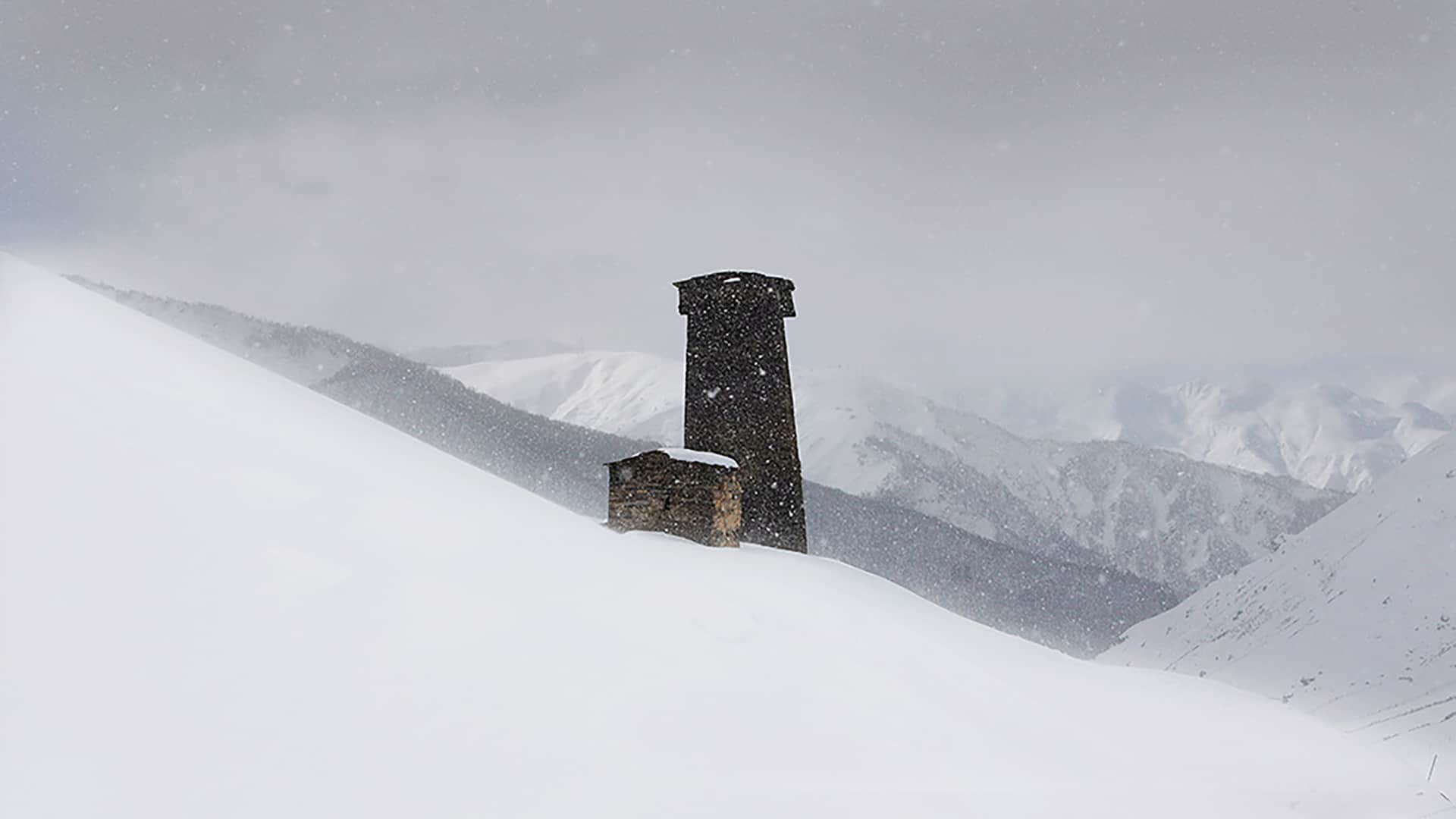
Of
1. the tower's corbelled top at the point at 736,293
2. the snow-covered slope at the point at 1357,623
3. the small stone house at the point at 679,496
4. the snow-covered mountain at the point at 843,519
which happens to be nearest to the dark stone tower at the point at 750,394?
the tower's corbelled top at the point at 736,293

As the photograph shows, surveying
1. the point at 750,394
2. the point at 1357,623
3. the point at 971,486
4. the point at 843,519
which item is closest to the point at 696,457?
the point at 750,394

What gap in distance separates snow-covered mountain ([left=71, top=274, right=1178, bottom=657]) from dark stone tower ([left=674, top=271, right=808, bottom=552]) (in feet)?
148

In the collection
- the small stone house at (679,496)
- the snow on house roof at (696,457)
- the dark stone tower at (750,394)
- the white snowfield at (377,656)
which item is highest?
the dark stone tower at (750,394)

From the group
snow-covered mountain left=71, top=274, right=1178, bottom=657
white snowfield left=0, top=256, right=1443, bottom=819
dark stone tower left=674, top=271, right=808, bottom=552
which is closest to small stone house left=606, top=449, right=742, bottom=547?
dark stone tower left=674, top=271, right=808, bottom=552

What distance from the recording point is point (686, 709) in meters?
4.41

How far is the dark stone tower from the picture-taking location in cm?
1766

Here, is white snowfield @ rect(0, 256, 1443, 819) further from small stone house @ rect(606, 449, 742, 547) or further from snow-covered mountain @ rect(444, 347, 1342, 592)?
snow-covered mountain @ rect(444, 347, 1342, 592)

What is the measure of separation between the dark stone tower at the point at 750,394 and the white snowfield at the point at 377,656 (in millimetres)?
10575

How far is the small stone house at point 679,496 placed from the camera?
13273 mm

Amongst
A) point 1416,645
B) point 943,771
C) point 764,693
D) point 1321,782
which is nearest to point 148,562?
point 764,693

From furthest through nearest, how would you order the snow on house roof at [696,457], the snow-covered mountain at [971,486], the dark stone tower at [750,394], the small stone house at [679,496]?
the snow-covered mountain at [971,486] < the dark stone tower at [750,394] < the snow on house roof at [696,457] < the small stone house at [679,496]

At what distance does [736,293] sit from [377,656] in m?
15.1

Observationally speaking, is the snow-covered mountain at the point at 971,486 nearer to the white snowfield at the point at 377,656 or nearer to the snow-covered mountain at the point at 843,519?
the snow-covered mountain at the point at 843,519

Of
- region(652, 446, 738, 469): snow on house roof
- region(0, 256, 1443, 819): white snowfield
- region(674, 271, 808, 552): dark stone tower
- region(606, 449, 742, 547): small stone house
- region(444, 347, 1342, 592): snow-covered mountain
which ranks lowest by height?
region(0, 256, 1443, 819): white snowfield
